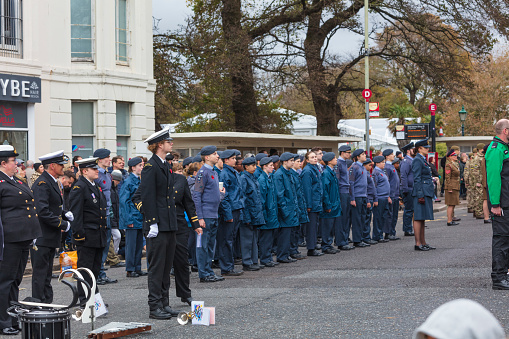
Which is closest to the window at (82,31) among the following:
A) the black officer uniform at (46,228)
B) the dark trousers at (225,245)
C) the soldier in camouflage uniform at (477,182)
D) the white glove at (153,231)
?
the dark trousers at (225,245)

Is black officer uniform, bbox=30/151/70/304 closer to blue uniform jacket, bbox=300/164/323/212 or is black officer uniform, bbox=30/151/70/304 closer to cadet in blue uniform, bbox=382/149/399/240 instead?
blue uniform jacket, bbox=300/164/323/212

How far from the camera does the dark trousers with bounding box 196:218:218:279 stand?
1139 cm

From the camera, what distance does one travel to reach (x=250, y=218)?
12883mm

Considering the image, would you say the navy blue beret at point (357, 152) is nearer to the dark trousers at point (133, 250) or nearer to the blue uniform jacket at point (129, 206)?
the blue uniform jacket at point (129, 206)

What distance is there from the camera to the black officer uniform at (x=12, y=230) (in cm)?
828

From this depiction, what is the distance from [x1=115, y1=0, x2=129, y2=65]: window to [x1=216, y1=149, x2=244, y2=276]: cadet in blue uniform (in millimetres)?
12158

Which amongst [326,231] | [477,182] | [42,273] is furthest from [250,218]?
[477,182]

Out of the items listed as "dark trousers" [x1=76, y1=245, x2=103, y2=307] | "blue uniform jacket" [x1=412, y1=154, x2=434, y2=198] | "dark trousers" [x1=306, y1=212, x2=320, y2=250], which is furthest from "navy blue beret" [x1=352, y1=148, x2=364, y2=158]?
"dark trousers" [x1=76, y1=245, x2=103, y2=307]

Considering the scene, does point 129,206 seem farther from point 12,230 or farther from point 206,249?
point 12,230

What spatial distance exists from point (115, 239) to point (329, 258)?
4.34m

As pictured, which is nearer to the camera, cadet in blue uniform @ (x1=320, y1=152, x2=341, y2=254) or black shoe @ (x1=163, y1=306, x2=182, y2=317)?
black shoe @ (x1=163, y1=306, x2=182, y2=317)

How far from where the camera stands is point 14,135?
2055 cm

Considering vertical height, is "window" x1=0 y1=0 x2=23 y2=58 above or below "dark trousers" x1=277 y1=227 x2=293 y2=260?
above

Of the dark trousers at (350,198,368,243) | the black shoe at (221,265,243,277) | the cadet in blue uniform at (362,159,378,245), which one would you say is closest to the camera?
the black shoe at (221,265,243,277)
